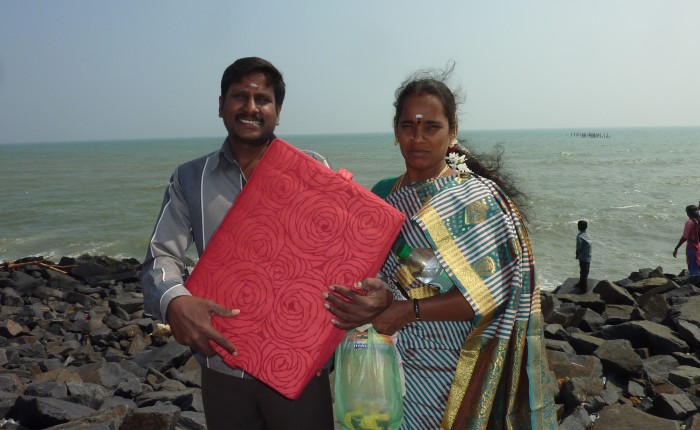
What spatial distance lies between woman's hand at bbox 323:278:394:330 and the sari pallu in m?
0.25

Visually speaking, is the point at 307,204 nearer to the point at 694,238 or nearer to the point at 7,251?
the point at 694,238

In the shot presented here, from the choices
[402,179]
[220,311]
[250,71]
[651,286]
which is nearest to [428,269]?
[402,179]

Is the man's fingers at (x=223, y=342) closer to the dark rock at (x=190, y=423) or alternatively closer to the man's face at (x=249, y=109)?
the man's face at (x=249, y=109)

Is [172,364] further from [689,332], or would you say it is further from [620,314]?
[620,314]

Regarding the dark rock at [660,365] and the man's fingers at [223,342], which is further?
the dark rock at [660,365]

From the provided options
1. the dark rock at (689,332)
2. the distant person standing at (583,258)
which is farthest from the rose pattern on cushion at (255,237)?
the distant person standing at (583,258)

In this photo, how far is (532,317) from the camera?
1992 mm

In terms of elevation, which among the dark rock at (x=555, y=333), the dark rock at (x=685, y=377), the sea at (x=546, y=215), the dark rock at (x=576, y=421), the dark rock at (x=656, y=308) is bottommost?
the sea at (x=546, y=215)

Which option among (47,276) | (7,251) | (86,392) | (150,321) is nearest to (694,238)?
(150,321)

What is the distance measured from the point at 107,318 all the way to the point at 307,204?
306 inches

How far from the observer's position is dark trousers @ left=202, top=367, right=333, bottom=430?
2.03 m

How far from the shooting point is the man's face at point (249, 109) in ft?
6.76

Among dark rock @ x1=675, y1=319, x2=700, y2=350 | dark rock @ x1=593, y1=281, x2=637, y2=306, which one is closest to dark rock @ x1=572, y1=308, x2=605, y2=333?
dark rock @ x1=675, y1=319, x2=700, y2=350

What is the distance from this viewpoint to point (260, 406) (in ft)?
6.81
